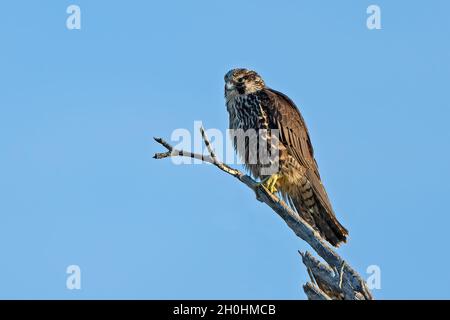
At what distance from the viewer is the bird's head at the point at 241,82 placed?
11195 mm

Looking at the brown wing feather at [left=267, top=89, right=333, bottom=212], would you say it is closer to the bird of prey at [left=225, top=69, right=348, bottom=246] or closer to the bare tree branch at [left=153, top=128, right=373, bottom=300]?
the bird of prey at [left=225, top=69, right=348, bottom=246]

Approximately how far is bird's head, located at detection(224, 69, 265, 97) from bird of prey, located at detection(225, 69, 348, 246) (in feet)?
0.04

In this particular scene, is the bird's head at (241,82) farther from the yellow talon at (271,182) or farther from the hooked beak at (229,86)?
the yellow talon at (271,182)

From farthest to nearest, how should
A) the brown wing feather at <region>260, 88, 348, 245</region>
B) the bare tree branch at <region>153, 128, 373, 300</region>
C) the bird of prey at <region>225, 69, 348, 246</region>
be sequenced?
the bird of prey at <region>225, 69, 348, 246</region>
the brown wing feather at <region>260, 88, 348, 245</region>
the bare tree branch at <region>153, 128, 373, 300</region>

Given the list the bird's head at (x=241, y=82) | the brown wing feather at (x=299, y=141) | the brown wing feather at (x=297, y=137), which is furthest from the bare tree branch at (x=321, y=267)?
the bird's head at (x=241, y=82)

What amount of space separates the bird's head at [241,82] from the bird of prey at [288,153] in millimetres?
12

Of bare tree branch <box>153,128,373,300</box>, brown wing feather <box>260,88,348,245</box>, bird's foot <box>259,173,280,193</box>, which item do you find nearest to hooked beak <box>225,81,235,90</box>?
brown wing feather <box>260,88,348,245</box>

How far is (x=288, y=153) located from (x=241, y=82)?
116 cm

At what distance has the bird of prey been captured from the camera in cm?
1039

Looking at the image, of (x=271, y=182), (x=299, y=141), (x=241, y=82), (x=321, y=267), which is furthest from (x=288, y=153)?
(x=321, y=267)
